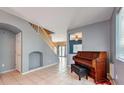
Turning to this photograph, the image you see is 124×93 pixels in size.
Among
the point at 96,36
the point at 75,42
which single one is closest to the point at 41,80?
the point at 96,36

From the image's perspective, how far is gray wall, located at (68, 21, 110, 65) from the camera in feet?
15.4

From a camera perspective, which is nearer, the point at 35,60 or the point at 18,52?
the point at 18,52

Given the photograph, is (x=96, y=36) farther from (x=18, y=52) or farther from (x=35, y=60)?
(x=18, y=52)

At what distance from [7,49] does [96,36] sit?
13.6 ft

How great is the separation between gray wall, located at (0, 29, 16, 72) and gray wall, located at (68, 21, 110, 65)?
138 inches

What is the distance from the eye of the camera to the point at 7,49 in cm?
507

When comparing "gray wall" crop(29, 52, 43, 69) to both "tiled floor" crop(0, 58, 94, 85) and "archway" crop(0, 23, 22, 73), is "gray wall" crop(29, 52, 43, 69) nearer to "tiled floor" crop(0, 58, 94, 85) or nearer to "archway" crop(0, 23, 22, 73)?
"archway" crop(0, 23, 22, 73)

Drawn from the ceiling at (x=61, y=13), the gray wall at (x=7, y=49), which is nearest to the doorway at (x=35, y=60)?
the gray wall at (x=7, y=49)

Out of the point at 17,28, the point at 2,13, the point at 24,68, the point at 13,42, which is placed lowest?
the point at 24,68
